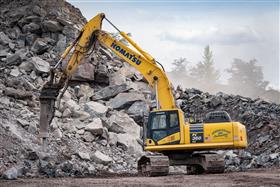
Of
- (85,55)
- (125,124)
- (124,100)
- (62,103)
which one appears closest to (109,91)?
(124,100)

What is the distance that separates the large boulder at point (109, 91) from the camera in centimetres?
2050

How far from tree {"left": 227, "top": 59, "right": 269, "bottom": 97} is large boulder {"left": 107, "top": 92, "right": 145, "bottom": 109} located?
49888 mm

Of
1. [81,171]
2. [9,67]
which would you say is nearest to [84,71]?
[9,67]

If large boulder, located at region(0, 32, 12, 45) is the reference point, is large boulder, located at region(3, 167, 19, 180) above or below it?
below

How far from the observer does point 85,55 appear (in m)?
15.6

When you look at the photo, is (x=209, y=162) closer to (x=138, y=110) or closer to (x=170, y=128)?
(x=170, y=128)

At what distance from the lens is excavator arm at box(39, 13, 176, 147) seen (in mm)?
14109

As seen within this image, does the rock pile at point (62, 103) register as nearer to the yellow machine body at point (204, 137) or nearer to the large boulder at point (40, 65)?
the large boulder at point (40, 65)

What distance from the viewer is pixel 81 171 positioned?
14172 millimetres

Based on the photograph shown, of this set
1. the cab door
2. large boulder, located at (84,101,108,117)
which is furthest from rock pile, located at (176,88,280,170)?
large boulder, located at (84,101,108,117)

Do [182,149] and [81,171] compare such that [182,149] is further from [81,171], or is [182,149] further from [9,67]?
[9,67]

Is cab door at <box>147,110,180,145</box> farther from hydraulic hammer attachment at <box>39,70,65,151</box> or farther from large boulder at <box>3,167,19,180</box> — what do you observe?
large boulder at <box>3,167,19,180</box>

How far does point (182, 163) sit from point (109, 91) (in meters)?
7.47

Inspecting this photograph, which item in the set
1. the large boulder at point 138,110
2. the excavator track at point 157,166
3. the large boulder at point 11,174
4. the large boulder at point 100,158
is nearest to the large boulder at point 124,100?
the large boulder at point 138,110
